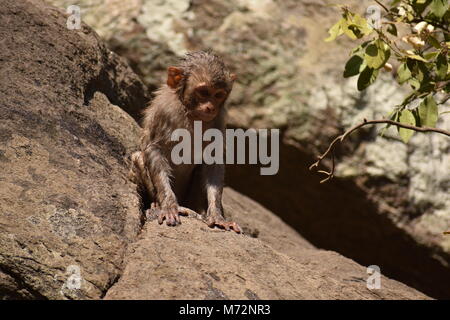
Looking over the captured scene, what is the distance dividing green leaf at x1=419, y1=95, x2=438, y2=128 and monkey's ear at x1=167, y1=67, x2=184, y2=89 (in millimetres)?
2493

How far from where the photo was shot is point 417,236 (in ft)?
30.2

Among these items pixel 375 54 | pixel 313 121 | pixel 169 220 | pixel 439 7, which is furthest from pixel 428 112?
pixel 313 121

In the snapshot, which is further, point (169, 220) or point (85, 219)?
point (169, 220)

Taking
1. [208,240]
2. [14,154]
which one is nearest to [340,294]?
[208,240]

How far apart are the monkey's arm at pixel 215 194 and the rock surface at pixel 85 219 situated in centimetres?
22

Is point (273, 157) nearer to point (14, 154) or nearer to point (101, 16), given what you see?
point (101, 16)

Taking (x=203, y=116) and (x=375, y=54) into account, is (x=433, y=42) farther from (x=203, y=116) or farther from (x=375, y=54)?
(x=203, y=116)

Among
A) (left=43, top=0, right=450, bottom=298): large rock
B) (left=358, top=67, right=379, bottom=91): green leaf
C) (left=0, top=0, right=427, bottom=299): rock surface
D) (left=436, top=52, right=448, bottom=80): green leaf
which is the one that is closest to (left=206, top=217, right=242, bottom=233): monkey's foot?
(left=0, top=0, right=427, bottom=299): rock surface

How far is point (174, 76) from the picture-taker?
7246mm

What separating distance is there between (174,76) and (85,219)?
2.27 meters

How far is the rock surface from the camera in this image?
4949 mm

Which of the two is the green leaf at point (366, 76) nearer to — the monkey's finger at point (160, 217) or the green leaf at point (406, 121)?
the green leaf at point (406, 121)

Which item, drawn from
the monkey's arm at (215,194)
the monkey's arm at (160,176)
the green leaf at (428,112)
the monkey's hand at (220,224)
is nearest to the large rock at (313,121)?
the monkey's arm at (215,194)

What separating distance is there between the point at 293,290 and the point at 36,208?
2.01 meters
